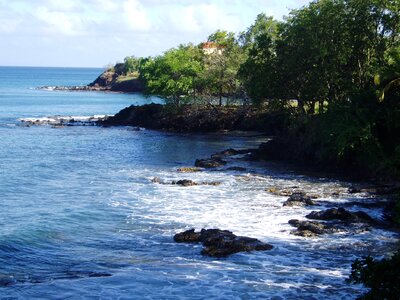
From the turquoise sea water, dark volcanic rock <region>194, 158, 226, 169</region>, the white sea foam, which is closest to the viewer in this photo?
the turquoise sea water

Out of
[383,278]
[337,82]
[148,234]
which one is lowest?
[148,234]

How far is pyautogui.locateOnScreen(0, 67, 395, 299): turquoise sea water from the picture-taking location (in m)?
18.3

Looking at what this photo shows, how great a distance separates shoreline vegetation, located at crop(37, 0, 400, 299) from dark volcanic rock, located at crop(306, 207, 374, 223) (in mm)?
102

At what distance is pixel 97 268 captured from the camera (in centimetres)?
2019

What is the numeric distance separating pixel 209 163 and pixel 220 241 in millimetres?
20845

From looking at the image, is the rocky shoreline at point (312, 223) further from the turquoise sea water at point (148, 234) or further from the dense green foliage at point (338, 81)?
the dense green foliage at point (338, 81)

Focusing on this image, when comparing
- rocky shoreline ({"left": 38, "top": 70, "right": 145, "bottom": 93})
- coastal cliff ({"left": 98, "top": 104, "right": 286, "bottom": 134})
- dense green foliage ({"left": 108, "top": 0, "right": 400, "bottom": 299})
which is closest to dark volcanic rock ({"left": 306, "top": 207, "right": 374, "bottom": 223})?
dense green foliage ({"left": 108, "top": 0, "right": 400, "bottom": 299})

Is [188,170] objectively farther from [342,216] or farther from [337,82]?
[342,216]

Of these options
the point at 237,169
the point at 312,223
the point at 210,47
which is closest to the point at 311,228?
the point at 312,223

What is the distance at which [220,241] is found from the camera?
22.4 meters

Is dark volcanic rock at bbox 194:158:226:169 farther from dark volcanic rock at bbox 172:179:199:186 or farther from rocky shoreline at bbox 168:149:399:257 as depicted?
rocky shoreline at bbox 168:149:399:257

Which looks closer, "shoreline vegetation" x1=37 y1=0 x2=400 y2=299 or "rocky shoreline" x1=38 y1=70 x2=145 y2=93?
"shoreline vegetation" x1=37 y1=0 x2=400 y2=299

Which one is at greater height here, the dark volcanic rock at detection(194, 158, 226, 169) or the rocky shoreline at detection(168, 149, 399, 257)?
the dark volcanic rock at detection(194, 158, 226, 169)

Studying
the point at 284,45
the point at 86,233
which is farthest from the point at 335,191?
the point at 284,45
